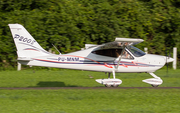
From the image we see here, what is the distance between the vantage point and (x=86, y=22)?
16.8 m

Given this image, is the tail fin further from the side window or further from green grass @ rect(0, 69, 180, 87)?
the side window

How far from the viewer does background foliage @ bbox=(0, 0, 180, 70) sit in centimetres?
1602

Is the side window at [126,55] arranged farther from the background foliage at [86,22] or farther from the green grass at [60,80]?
the background foliage at [86,22]

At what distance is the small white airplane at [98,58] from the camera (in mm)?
9867

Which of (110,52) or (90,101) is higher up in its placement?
(110,52)

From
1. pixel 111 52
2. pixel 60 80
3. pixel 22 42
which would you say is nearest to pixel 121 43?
pixel 111 52

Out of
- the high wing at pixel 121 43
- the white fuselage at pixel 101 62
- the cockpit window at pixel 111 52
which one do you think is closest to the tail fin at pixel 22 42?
the white fuselage at pixel 101 62

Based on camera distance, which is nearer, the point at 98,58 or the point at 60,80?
the point at 98,58

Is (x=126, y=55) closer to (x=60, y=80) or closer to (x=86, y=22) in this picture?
(x=60, y=80)

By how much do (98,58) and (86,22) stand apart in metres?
7.00

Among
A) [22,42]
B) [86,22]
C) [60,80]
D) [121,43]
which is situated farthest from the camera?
[86,22]

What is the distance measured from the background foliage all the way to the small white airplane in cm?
594

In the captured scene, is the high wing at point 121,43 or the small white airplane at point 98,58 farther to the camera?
the small white airplane at point 98,58

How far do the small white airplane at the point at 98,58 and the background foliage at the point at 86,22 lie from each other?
234 inches
